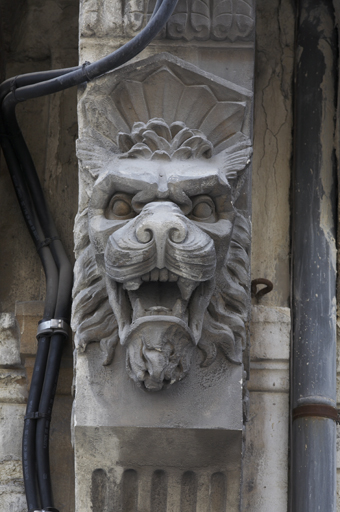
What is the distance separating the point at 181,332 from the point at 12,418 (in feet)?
2.87

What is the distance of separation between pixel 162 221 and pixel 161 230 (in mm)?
25

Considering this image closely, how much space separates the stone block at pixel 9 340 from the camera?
11.2 ft

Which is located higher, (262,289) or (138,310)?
(262,289)

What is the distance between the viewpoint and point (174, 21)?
3117 millimetres

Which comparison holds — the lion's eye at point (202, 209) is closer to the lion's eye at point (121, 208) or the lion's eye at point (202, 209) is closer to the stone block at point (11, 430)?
the lion's eye at point (121, 208)

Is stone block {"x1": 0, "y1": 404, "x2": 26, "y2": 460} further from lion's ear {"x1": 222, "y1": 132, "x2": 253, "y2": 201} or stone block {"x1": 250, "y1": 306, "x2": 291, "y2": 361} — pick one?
lion's ear {"x1": 222, "y1": 132, "x2": 253, "y2": 201}

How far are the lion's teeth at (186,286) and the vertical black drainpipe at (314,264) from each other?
0.69 meters

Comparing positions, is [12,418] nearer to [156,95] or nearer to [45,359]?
[45,359]

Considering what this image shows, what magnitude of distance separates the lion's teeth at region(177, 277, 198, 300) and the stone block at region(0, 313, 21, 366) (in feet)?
2.88

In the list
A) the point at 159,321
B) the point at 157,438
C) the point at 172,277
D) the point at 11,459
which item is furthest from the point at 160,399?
the point at 11,459

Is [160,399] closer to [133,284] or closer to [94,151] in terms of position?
[133,284]

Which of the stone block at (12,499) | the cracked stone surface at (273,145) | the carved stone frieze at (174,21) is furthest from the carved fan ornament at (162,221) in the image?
the stone block at (12,499)

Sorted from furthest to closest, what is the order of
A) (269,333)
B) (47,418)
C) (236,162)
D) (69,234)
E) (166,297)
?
(69,234) → (269,333) → (47,418) → (236,162) → (166,297)

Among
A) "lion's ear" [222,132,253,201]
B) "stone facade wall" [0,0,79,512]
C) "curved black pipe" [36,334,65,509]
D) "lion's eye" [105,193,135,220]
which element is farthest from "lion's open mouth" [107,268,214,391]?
"stone facade wall" [0,0,79,512]
